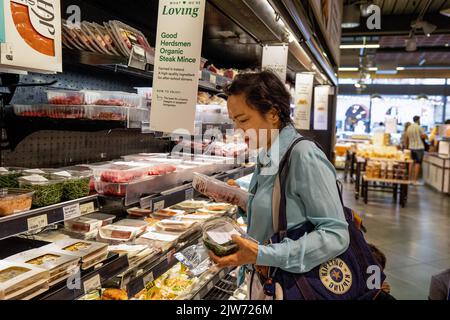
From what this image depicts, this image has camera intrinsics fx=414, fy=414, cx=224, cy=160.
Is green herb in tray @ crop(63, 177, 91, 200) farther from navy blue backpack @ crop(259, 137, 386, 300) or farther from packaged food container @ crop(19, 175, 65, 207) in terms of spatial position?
navy blue backpack @ crop(259, 137, 386, 300)

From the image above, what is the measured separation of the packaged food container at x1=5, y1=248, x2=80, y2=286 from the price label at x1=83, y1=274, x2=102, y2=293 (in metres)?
0.08

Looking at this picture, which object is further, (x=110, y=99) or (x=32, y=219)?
(x=110, y=99)

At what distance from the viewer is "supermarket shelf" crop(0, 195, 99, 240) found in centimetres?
136

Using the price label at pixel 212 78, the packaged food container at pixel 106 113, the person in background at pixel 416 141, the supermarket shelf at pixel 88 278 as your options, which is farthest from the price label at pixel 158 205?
the person in background at pixel 416 141

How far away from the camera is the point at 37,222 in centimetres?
150

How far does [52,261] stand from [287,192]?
0.96m

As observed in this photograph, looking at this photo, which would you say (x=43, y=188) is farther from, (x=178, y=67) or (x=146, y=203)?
(x=178, y=67)

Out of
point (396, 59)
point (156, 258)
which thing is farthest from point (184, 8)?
point (396, 59)

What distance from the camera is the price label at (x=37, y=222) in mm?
1453

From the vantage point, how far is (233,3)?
2.79 metres

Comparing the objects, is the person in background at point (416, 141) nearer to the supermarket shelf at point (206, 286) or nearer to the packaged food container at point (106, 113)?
the supermarket shelf at point (206, 286)

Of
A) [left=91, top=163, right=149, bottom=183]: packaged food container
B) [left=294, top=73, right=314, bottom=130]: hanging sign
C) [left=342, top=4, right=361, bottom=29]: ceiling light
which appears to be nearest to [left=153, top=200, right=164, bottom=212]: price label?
[left=91, top=163, right=149, bottom=183]: packaged food container

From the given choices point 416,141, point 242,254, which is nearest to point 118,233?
point 242,254
